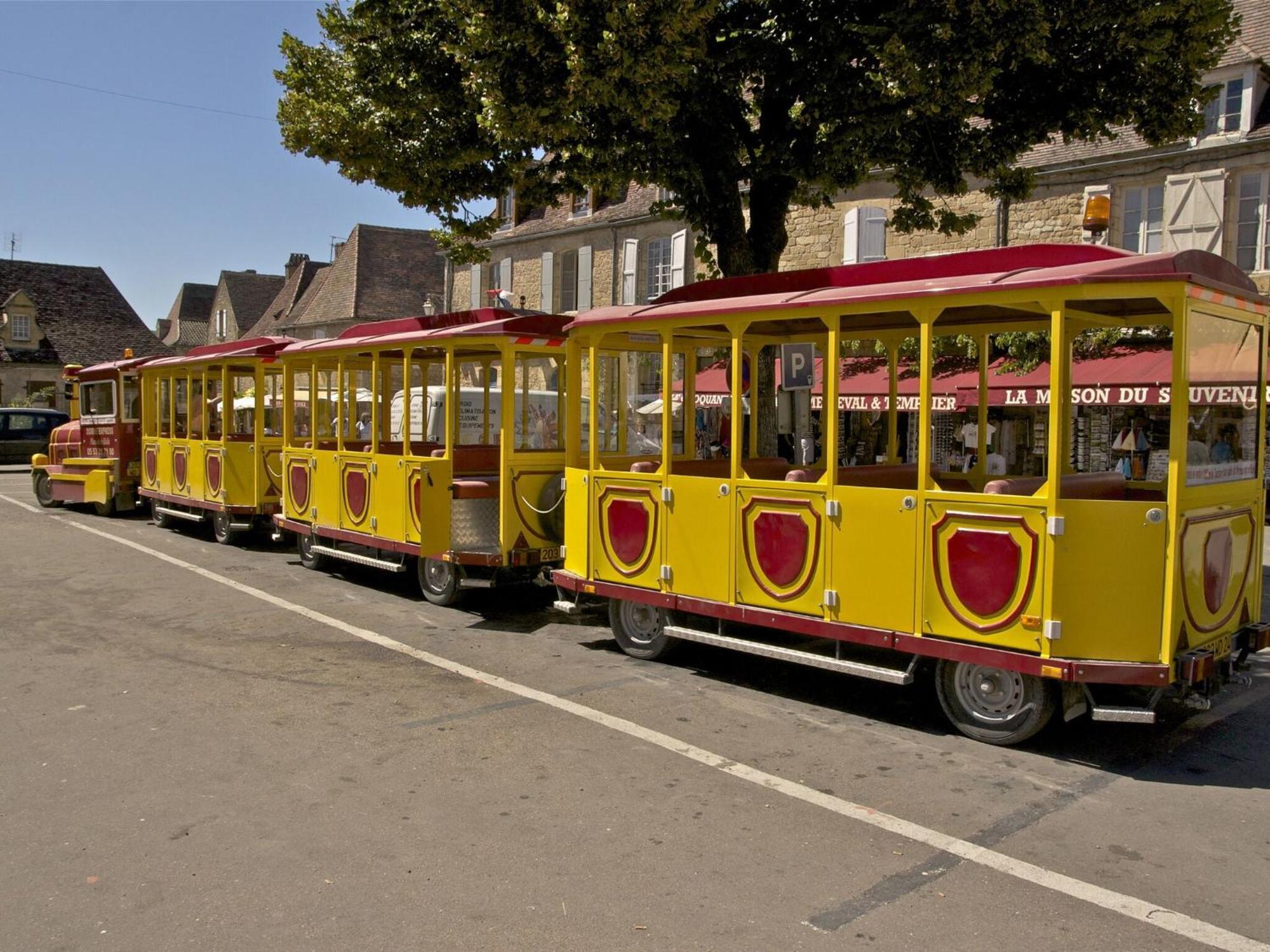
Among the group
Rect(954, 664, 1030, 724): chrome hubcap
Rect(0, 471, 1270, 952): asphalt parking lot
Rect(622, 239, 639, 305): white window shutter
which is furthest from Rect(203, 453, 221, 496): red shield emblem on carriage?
Rect(622, 239, 639, 305): white window shutter

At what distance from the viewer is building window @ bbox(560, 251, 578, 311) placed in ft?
109

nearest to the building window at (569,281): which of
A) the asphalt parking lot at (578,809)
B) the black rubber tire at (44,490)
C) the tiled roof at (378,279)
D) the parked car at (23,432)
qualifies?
the tiled roof at (378,279)

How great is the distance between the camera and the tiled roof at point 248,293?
6091 cm

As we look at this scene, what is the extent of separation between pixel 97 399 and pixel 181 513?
14.0 ft

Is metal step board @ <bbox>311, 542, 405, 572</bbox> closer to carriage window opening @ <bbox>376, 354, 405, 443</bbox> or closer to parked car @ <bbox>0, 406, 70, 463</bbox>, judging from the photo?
carriage window opening @ <bbox>376, 354, 405, 443</bbox>

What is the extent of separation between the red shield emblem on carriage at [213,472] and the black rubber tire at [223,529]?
34cm

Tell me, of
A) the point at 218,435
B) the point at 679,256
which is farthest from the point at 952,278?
the point at 679,256

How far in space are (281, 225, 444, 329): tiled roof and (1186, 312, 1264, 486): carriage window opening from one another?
4158 centimetres

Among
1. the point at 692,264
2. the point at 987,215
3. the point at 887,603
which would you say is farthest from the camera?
the point at 692,264

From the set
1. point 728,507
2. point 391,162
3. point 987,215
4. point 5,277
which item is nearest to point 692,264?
point 987,215

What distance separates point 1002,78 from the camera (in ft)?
33.4

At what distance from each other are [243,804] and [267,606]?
556 centimetres

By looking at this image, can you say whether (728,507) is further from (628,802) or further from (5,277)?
(5,277)

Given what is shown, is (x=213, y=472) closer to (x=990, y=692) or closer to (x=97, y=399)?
(x=97, y=399)
